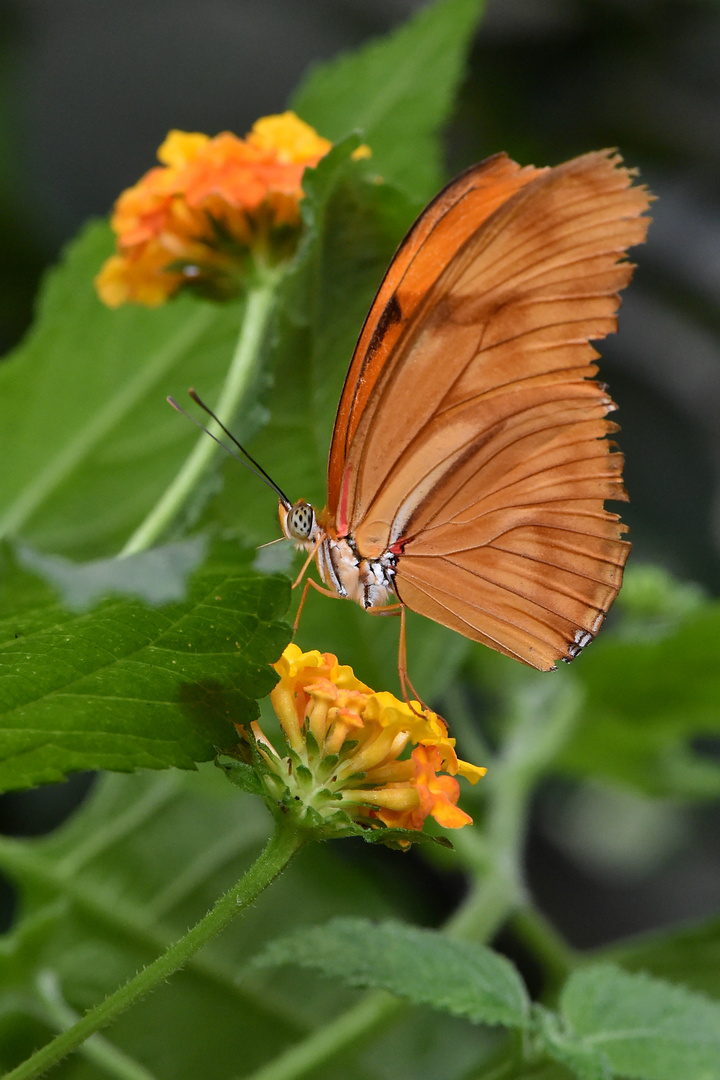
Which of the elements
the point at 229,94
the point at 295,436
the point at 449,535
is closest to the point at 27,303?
the point at 229,94

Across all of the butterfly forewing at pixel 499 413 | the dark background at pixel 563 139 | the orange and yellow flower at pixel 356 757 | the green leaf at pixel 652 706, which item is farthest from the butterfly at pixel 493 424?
the dark background at pixel 563 139

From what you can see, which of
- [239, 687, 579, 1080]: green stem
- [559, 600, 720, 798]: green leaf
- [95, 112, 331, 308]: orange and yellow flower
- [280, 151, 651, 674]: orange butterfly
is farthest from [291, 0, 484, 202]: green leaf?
[239, 687, 579, 1080]: green stem

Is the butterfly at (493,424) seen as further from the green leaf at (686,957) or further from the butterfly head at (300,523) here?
the green leaf at (686,957)

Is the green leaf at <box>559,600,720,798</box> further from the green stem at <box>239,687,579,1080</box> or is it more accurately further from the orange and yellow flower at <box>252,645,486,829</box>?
the orange and yellow flower at <box>252,645,486,829</box>

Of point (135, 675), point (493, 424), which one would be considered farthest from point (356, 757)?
point (493, 424)

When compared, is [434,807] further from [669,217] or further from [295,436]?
[669,217]

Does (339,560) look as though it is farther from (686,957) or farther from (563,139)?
(563,139)
